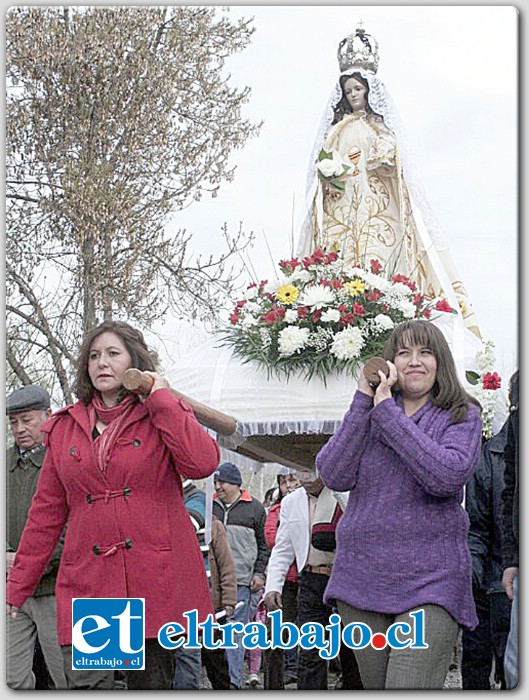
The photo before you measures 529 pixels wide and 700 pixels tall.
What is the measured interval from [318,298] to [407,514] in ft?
6.73

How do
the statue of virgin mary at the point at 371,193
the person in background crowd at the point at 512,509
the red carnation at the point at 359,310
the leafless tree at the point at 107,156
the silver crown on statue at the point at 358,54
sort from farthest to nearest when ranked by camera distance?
1. the leafless tree at the point at 107,156
2. the silver crown on statue at the point at 358,54
3. the statue of virgin mary at the point at 371,193
4. the red carnation at the point at 359,310
5. the person in background crowd at the point at 512,509

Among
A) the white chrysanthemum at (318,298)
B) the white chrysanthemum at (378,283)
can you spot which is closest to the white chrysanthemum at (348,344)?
the white chrysanthemum at (318,298)

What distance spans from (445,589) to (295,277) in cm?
253

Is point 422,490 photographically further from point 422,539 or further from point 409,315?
point 409,315

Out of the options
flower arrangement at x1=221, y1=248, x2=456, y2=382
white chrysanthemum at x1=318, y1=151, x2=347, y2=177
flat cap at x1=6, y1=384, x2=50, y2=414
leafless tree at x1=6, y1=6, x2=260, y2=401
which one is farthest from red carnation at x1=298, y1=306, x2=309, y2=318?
leafless tree at x1=6, y1=6, x2=260, y2=401

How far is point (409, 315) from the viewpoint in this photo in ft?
18.3

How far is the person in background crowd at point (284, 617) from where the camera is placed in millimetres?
5867

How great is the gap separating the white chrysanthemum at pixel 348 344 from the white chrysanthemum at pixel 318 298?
0.26 m

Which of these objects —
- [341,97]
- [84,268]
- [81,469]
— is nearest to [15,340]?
[84,268]

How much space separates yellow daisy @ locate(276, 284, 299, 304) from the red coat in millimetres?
1832

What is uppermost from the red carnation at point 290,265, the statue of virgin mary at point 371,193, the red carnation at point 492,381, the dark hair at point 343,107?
the dark hair at point 343,107

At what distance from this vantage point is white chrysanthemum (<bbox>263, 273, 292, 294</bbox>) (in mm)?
5836

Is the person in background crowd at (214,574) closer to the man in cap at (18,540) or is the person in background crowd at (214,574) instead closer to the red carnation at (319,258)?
the man in cap at (18,540)

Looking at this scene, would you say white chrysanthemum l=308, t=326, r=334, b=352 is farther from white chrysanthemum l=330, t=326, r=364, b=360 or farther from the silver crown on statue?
the silver crown on statue
